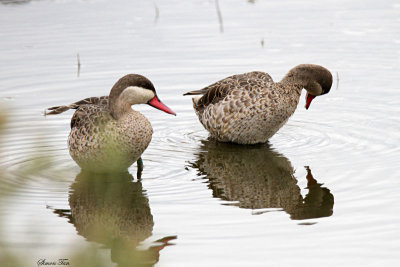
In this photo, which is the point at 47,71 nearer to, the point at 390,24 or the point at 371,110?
the point at 371,110

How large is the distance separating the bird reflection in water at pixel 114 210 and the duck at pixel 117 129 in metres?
0.23

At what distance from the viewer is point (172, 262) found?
18.1 ft

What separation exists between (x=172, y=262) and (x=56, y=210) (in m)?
1.83

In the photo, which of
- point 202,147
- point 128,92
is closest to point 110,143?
point 128,92

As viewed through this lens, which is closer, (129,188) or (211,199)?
(211,199)

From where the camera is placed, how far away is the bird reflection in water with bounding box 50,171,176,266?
6.06m

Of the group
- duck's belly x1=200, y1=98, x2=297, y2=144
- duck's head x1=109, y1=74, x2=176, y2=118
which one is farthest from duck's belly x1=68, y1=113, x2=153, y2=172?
duck's belly x1=200, y1=98, x2=297, y2=144

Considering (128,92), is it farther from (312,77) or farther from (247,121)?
(312,77)


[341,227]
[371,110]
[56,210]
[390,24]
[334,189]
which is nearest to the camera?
[341,227]

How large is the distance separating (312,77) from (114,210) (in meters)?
3.42

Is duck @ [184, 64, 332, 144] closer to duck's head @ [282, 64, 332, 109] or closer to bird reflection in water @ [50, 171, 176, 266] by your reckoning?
duck's head @ [282, 64, 332, 109]

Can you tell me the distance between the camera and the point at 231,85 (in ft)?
31.0

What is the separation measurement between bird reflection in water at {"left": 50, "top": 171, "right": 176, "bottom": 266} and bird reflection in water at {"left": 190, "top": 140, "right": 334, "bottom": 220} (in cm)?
81

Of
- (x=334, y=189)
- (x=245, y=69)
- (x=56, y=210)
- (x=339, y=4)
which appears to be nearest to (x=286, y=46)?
(x=245, y=69)
